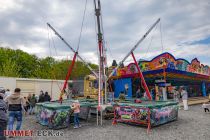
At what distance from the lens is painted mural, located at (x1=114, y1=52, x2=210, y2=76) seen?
1520cm

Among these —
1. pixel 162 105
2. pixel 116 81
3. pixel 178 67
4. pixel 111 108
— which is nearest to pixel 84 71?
pixel 116 81

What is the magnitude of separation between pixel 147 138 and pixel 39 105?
5681mm

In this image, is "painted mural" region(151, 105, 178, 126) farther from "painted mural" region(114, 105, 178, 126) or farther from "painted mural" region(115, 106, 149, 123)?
"painted mural" region(115, 106, 149, 123)

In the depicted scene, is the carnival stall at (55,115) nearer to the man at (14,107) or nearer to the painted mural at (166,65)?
the man at (14,107)

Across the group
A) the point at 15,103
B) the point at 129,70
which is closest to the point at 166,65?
the point at 129,70

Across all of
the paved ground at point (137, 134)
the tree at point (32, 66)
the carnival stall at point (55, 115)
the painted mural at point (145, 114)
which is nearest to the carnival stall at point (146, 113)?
the painted mural at point (145, 114)

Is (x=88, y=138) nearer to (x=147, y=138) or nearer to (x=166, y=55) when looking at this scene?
(x=147, y=138)

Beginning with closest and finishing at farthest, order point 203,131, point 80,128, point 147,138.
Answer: point 147,138, point 203,131, point 80,128

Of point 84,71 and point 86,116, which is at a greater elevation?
point 84,71

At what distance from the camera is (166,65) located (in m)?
15.0

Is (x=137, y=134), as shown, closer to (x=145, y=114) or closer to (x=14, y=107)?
(x=145, y=114)

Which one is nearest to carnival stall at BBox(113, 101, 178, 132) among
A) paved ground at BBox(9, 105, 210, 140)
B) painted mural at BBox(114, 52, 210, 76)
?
paved ground at BBox(9, 105, 210, 140)

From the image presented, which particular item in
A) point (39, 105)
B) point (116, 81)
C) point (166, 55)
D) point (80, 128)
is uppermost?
point (166, 55)

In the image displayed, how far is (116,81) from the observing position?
69.2 ft
